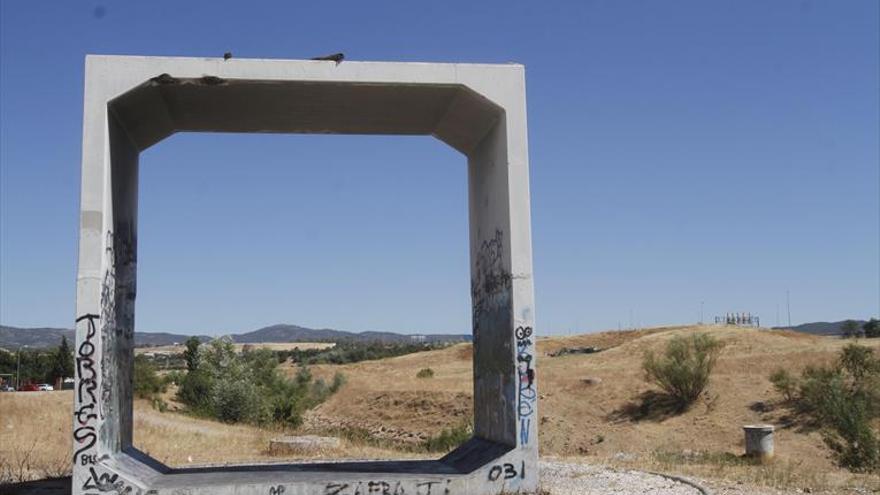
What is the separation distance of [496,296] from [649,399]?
29.4 meters

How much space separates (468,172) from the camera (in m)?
13.0

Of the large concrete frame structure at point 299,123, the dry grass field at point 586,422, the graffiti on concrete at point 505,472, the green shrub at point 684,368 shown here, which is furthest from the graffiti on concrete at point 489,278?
the green shrub at point 684,368

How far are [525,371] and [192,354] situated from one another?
135ft

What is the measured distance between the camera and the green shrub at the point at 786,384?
3459cm

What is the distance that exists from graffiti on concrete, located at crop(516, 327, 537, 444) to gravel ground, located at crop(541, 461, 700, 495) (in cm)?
141

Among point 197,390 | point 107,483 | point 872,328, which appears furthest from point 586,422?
point 872,328

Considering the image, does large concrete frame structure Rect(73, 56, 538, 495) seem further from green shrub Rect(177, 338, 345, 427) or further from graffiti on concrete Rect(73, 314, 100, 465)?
green shrub Rect(177, 338, 345, 427)

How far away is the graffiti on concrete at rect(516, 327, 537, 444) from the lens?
33.7 feet

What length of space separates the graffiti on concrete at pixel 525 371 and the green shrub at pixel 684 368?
93.2 ft

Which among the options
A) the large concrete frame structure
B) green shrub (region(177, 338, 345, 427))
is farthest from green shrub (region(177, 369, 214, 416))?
the large concrete frame structure

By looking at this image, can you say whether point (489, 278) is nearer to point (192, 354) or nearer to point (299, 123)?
point (299, 123)

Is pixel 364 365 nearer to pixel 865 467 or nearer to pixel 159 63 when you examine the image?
pixel 865 467

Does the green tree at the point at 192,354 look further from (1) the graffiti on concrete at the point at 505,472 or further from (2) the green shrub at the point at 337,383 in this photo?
(1) the graffiti on concrete at the point at 505,472

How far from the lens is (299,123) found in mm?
12406
